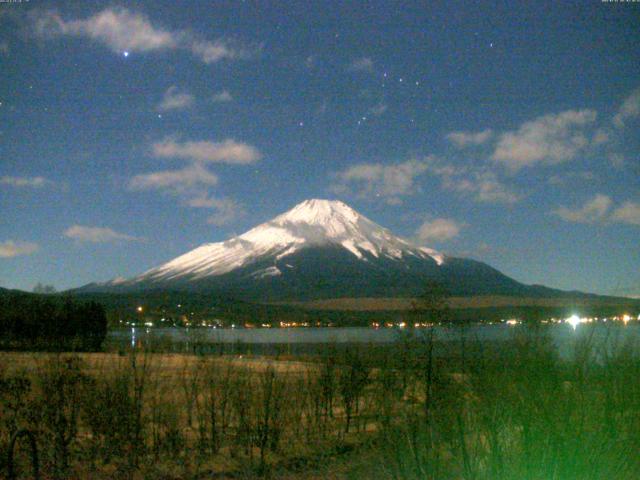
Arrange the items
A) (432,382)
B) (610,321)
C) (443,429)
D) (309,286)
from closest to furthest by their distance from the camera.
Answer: (443,429) → (610,321) → (432,382) → (309,286)

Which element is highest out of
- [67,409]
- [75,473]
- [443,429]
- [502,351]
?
[502,351]

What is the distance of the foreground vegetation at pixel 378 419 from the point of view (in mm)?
4543

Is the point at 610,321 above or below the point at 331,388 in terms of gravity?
above

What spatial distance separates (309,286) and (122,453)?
7245 inches

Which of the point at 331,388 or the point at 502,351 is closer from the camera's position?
the point at 502,351

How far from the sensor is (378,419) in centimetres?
684

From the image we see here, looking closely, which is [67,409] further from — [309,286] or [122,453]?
[309,286]

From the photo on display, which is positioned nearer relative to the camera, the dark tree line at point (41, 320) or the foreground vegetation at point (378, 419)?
the foreground vegetation at point (378, 419)

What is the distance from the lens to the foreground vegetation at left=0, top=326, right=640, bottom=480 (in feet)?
Answer: 14.9

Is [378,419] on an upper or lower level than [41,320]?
upper

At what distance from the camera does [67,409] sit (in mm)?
9758

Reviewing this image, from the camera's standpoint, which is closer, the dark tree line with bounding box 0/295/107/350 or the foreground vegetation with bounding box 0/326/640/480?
the foreground vegetation with bounding box 0/326/640/480

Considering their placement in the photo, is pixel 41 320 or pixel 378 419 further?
pixel 41 320

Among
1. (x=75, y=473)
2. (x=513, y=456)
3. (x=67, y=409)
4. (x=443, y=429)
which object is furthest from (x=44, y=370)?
(x=513, y=456)
